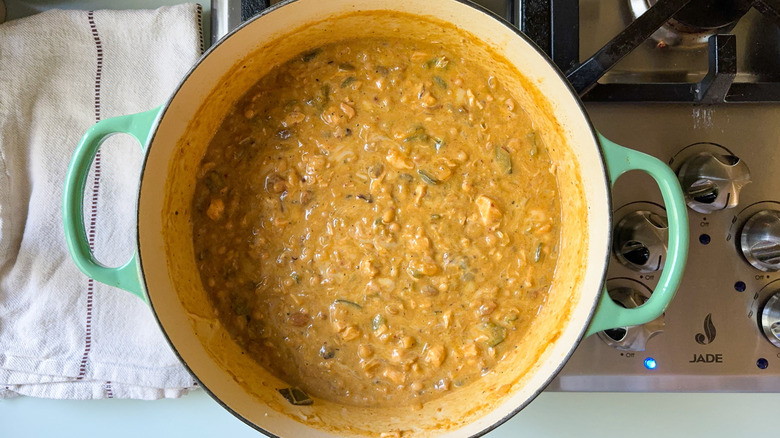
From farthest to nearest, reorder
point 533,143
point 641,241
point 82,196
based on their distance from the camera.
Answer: point 533,143 → point 641,241 → point 82,196

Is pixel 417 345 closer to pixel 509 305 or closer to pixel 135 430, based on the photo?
pixel 509 305

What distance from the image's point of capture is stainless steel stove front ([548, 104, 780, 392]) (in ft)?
3.40

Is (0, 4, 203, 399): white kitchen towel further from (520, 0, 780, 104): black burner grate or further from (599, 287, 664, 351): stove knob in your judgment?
(599, 287, 664, 351): stove knob

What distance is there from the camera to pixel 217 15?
1.08 metres

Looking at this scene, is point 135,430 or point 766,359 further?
point 135,430

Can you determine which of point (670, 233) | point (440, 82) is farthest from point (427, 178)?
point (670, 233)

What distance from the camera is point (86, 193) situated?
43.7 inches

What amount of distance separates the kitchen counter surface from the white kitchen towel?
0.07 meters

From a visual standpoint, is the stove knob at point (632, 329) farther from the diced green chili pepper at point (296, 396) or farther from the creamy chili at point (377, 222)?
the diced green chili pepper at point (296, 396)

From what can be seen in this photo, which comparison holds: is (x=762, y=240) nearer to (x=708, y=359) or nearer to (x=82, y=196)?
(x=708, y=359)

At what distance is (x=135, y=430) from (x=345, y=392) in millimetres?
446

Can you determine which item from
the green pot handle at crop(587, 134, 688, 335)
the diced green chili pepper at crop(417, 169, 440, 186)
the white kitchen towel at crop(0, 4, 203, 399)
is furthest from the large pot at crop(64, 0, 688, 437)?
the diced green chili pepper at crop(417, 169, 440, 186)

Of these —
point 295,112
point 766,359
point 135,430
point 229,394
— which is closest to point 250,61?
point 295,112

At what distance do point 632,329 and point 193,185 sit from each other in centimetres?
84
